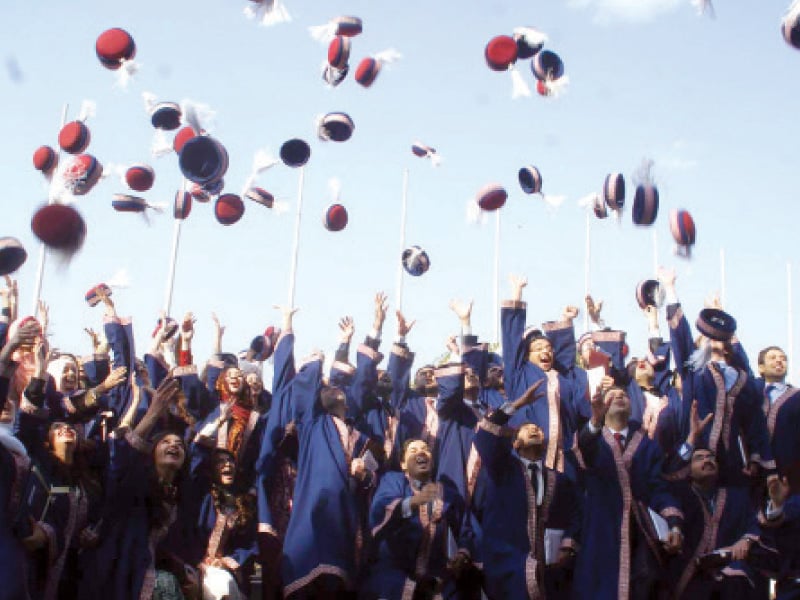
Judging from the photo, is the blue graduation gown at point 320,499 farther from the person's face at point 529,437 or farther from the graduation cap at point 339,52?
the graduation cap at point 339,52

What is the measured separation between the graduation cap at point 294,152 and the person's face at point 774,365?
583 centimetres

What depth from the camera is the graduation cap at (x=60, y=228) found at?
27.2ft

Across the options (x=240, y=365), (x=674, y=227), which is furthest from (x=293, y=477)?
(x=674, y=227)

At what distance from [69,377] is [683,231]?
5.45m

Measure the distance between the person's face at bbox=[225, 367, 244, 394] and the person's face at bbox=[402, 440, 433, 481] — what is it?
A: 1.61 m

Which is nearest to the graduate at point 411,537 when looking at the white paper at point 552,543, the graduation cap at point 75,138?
the white paper at point 552,543

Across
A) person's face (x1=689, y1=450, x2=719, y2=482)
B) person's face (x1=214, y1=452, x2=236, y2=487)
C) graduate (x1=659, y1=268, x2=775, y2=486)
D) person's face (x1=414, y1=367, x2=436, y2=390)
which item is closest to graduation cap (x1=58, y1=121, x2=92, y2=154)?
person's face (x1=414, y1=367, x2=436, y2=390)

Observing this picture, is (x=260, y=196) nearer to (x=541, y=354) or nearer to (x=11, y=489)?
(x=541, y=354)

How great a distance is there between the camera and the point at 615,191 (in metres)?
10.3

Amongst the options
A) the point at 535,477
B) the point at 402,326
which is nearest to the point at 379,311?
the point at 402,326

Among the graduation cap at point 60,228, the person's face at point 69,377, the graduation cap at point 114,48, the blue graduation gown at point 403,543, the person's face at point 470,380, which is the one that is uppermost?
the graduation cap at point 114,48

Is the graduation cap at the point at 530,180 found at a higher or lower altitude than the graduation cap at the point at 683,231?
higher

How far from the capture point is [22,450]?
224 inches

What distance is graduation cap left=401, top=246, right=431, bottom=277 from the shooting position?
11.7 m
